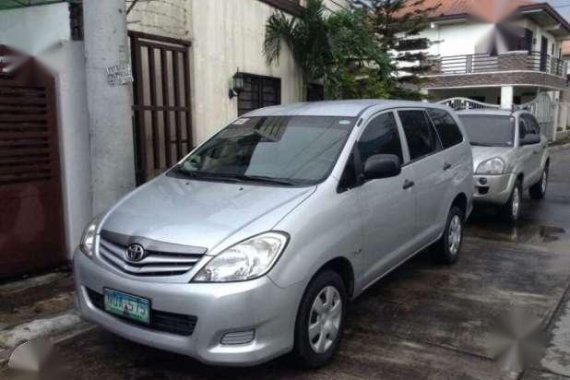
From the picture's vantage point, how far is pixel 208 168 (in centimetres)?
432

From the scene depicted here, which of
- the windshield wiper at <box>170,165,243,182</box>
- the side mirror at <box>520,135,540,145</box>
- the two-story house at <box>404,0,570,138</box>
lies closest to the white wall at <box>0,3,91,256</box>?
the windshield wiper at <box>170,165,243,182</box>

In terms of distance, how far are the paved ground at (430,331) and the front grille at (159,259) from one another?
76 centimetres

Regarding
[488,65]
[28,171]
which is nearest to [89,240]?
[28,171]

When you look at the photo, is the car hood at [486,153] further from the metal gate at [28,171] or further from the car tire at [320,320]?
the metal gate at [28,171]

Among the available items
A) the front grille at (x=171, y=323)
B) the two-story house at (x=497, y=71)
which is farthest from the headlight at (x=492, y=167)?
the two-story house at (x=497, y=71)

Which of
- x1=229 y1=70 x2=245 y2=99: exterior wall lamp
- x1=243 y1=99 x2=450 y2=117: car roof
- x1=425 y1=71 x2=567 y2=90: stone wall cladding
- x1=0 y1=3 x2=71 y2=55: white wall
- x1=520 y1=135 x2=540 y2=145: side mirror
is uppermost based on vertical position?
x1=425 y1=71 x2=567 y2=90: stone wall cladding

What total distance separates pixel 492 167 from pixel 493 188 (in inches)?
11.4

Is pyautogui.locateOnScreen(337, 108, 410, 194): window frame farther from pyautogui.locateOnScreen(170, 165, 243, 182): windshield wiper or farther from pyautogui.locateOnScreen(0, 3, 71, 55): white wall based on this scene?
pyautogui.locateOnScreen(0, 3, 71, 55): white wall

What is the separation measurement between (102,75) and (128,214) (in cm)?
165

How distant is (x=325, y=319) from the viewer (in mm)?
3498

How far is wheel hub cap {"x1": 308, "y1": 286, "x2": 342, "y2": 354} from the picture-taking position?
133 inches

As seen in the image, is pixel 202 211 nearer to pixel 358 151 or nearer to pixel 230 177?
pixel 230 177

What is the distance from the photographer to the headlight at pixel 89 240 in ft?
11.7

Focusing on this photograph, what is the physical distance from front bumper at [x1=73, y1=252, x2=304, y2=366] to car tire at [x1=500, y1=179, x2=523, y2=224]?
5507mm
